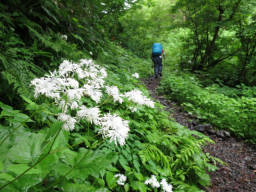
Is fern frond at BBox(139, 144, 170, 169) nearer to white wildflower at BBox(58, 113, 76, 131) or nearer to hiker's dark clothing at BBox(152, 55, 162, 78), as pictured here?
white wildflower at BBox(58, 113, 76, 131)

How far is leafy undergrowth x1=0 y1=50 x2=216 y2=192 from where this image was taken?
75cm

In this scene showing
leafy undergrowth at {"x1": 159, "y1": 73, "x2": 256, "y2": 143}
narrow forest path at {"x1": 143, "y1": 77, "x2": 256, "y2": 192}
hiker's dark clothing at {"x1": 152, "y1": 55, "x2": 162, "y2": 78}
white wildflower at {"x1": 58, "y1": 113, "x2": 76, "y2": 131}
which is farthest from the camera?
hiker's dark clothing at {"x1": 152, "y1": 55, "x2": 162, "y2": 78}

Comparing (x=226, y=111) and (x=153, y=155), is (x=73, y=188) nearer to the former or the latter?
(x=153, y=155)

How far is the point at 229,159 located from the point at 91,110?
3.74m

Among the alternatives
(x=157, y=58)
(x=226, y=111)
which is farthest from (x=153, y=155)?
(x=157, y=58)

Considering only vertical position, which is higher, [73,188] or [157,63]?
[157,63]

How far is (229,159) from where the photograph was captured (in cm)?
354

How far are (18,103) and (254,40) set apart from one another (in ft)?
31.6

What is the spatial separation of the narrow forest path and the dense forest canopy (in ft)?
0.79

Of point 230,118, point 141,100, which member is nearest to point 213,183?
point 141,100

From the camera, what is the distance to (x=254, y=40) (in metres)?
7.38

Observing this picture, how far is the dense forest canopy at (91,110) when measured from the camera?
0.84 m

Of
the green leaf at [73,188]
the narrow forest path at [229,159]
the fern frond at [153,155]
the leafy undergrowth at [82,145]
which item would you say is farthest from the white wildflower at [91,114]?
the narrow forest path at [229,159]

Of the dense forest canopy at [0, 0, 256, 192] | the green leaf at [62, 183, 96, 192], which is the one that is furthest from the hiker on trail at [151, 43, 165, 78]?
the green leaf at [62, 183, 96, 192]
